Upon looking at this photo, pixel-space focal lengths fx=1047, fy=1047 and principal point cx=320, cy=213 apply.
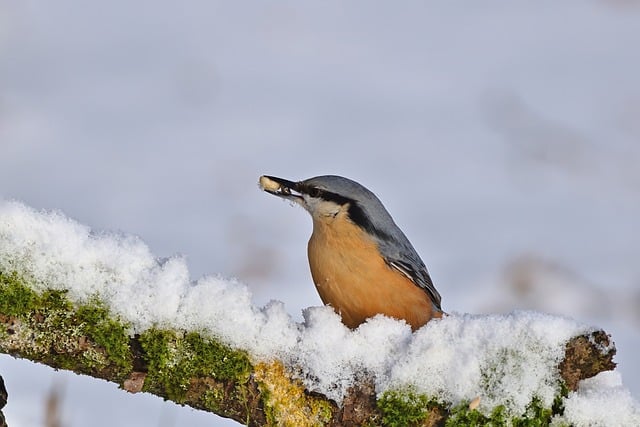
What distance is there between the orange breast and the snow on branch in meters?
0.70

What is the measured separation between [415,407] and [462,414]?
139 millimetres

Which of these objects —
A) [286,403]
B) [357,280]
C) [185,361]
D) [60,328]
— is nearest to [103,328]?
[60,328]

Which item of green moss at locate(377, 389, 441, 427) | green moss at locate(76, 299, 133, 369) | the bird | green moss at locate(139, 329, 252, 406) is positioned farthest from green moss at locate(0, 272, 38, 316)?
the bird

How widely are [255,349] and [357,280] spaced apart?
2.97ft

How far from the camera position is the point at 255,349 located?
3211 mm

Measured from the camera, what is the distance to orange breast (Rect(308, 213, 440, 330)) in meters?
4.00

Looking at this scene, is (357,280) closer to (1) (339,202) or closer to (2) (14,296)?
(1) (339,202)

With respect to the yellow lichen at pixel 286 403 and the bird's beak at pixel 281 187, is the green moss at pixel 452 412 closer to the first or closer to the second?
the yellow lichen at pixel 286 403

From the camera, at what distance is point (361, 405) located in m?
3.17

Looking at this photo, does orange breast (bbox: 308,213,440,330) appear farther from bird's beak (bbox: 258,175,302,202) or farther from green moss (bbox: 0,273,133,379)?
green moss (bbox: 0,273,133,379)

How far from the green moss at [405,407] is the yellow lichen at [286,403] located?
19 centimetres

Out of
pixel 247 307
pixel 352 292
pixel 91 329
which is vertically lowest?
pixel 91 329

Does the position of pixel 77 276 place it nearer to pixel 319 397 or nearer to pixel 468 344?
pixel 319 397

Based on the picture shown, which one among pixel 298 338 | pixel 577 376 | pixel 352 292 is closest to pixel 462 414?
pixel 577 376
